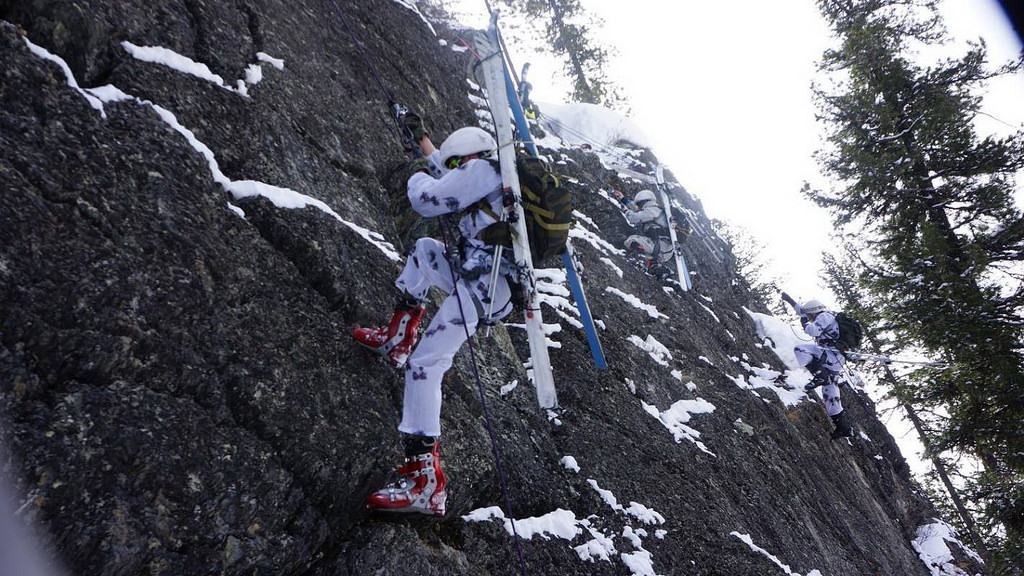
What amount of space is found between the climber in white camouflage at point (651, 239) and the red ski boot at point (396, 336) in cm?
1043

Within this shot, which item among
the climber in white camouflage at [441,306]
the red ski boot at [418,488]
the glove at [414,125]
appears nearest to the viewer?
the red ski boot at [418,488]

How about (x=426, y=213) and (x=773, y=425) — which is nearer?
(x=426, y=213)

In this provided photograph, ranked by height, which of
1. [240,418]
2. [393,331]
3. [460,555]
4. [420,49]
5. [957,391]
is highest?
[420,49]

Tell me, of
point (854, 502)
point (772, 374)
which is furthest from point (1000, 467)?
point (772, 374)

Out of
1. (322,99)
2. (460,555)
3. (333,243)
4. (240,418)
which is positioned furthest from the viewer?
(322,99)

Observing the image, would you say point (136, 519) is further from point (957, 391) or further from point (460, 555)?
point (957, 391)

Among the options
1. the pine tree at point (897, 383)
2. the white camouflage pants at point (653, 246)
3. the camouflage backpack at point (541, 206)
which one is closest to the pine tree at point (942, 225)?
the pine tree at point (897, 383)

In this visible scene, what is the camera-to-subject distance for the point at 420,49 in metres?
11.1

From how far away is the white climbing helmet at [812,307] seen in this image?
554 inches

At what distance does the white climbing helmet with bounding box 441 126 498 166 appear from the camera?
4.73 metres

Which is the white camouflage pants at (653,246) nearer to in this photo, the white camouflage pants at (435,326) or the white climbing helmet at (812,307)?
the white climbing helmet at (812,307)

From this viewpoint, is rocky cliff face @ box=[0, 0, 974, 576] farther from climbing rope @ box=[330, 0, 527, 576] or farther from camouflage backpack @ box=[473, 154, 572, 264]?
camouflage backpack @ box=[473, 154, 572, 264]

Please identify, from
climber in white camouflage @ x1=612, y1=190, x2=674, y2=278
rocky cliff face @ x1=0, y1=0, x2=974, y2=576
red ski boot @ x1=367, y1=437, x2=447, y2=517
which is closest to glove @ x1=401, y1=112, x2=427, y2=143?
rocky cliff face @ x1=0, y1=0, x2=974, y2=576

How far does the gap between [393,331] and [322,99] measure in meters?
3.45
